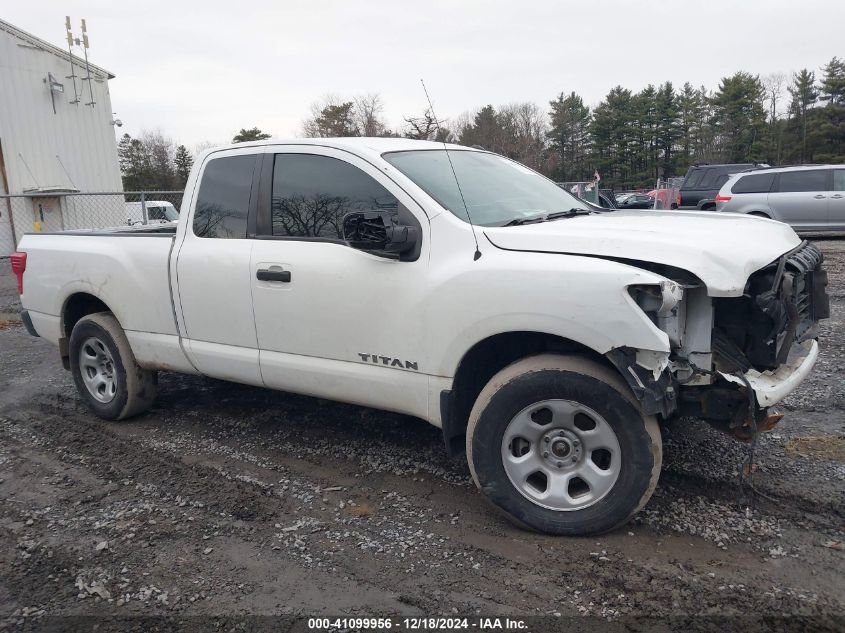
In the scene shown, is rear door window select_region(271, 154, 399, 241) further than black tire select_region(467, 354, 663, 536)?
Yes

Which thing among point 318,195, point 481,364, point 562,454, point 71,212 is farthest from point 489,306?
point 71,212

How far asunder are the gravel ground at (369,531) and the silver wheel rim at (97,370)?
348 millimetres

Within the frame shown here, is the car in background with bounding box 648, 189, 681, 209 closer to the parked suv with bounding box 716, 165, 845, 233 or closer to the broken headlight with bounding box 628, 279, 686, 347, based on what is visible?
the parked suv with bounding box 716, 165, 845, 233

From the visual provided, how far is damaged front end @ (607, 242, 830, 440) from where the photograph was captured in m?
2.92

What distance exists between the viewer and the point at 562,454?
126 inches

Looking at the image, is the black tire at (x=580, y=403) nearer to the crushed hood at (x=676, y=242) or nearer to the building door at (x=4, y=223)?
the crushed hood at (x=676, y=242)

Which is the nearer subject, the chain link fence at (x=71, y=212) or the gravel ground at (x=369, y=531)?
the gravel ground at (x=369, y=531)

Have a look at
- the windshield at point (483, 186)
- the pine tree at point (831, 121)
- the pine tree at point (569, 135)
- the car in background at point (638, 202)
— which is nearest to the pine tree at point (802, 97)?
the pine tree at point (831, 121)

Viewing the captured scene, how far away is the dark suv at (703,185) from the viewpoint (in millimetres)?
17516

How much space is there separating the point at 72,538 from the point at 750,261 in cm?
362

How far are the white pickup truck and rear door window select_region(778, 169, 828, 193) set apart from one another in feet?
40.0

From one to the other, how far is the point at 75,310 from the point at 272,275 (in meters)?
2.49

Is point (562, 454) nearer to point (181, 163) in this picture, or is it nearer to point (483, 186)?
point (483, 186)

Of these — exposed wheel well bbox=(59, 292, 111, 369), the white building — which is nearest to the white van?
the white building
